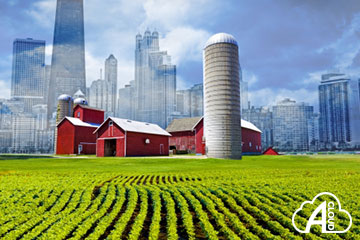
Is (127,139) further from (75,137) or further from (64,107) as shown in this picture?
(64,107)

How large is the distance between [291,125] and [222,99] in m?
156

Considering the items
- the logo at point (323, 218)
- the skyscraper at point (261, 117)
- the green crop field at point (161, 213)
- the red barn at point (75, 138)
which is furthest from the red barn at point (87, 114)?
the skyscraper at point (261, 117)

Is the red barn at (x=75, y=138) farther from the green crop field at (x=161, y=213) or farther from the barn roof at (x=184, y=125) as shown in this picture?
the green crop field at (x=161, y=213)

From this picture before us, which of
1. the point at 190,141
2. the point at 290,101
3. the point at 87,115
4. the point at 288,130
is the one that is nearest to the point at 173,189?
the point at 190,141

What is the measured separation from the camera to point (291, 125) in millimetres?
172500

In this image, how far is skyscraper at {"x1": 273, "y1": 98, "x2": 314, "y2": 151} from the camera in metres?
165

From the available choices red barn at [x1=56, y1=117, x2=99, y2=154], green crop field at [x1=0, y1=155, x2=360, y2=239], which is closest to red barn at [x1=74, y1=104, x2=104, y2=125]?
red barn at [x1=56, y1=117, x2=99, y2=154]

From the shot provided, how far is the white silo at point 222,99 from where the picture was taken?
3328 cm

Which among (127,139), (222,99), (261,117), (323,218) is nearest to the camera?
(323,218)

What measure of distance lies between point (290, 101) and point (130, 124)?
16681cm

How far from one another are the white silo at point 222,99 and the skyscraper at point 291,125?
139088 mm

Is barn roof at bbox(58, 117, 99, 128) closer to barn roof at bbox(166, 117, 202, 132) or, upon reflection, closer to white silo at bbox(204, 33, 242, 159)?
barn roof at bbox(166, 117, 202, 132)

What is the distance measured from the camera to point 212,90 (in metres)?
34.7

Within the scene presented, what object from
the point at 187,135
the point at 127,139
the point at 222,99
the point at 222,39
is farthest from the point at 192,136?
the point at 222,39
